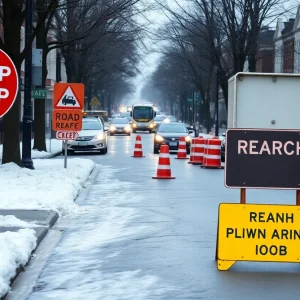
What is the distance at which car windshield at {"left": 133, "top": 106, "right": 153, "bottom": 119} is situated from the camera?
279 feet

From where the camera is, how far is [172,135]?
40.5 meters

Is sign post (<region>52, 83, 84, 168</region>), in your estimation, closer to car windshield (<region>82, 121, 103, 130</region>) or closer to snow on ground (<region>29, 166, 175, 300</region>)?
snow on ground (<region>29, 166, 175, 300</region>)


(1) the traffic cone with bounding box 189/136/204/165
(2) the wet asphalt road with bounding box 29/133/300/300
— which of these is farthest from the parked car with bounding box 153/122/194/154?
(2) the wet asphalt road with bounding box 29/133/300/300


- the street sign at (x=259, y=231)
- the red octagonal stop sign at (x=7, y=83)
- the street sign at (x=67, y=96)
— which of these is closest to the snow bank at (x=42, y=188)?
the street sign at (x=67, y=96)

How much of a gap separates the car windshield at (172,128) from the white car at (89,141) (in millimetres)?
2979

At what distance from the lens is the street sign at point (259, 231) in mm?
9820

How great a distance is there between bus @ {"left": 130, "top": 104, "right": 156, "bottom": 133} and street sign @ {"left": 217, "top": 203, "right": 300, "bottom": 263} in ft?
247

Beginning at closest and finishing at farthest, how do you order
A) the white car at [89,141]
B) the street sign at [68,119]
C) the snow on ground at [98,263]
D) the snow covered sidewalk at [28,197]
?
the snow on ground at [98,263]
the snow covered sidewalk at [28,197]
the street sign at [68,119]
the white car at [89,141]

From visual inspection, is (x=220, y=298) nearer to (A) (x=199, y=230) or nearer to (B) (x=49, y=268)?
(B) (x=49, y=268)

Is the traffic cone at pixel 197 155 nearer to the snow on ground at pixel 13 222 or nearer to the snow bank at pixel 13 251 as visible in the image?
the snow on ground at pixel 13 222

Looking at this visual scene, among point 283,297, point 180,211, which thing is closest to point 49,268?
point 283,297

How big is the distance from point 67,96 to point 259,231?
14012 millimetres

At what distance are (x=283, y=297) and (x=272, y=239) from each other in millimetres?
1522

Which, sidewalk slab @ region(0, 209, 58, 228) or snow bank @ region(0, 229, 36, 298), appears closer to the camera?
snow bank @ region(0, 229, 36, 298)
